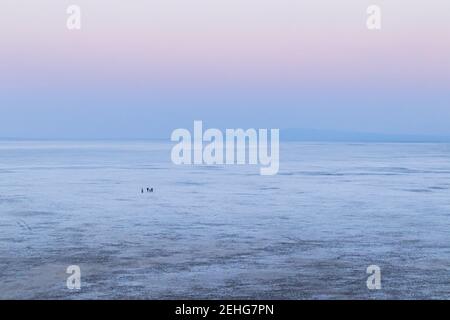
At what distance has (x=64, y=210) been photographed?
24672 millimetres

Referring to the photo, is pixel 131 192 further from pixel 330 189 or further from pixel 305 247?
pixel 305 247

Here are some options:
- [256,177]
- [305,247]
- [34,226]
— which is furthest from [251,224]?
[256,177]

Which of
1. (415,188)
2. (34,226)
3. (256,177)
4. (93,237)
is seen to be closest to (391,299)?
(93,237)

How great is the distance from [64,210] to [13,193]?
6.91 m

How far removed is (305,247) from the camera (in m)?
17.3

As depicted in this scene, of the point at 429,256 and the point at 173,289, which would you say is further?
the point at 429,256

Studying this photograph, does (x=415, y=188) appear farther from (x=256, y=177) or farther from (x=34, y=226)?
(x=34, y=226)

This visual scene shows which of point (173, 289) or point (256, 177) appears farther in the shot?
point (256, 177)

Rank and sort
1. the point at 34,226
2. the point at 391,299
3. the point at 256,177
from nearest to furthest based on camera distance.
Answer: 1. the point at 391,299
2. the point at 34,226
3. the point at 256,177

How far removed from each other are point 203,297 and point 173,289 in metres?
0.77
